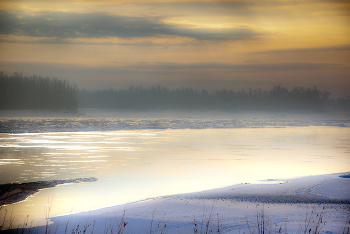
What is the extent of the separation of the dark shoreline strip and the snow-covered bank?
7.38ft

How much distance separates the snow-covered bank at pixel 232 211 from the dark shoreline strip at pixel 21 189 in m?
2.25

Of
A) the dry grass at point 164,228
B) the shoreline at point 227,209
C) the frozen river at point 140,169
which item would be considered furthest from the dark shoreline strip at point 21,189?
the shoreline at point 227,209

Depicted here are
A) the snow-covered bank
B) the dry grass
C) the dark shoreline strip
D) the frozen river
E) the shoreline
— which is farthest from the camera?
the frozen river

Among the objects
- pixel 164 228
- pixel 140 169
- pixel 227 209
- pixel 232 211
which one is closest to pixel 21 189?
pixel 140 169

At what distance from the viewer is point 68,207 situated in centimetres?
841

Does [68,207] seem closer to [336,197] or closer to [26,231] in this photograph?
[26,231]

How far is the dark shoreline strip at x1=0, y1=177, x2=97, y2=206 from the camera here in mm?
8922

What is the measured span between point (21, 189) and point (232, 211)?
6.24m

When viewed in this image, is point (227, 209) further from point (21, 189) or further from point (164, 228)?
point (21, 189)

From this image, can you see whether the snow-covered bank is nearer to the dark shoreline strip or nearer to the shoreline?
the shoreline

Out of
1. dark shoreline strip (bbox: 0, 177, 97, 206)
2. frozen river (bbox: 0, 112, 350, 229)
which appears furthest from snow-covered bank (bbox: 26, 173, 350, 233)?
dark shoreline strip (bbox: 0, 177, 97, 206)

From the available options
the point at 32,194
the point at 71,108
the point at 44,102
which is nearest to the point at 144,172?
the point at 32,194

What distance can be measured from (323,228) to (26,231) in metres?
5.72

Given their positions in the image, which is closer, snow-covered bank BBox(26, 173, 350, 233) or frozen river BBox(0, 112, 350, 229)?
snow-covered bank BBox(26, 173, 350, 233)
